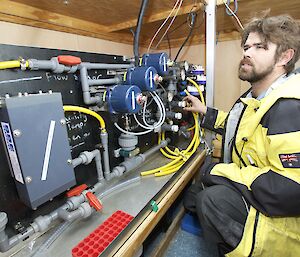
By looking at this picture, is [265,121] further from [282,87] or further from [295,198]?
[295,198]

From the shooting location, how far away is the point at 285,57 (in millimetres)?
928

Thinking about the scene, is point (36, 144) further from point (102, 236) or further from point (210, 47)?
point (210, 47)

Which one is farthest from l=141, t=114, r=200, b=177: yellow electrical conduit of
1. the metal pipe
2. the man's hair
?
the man's hair

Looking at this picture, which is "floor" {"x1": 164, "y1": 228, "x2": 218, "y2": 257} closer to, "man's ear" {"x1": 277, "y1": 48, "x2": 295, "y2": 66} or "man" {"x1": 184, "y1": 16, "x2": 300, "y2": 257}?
"man" {"x1": 184, "y1": 16, "x2": 300, "y2": 257}

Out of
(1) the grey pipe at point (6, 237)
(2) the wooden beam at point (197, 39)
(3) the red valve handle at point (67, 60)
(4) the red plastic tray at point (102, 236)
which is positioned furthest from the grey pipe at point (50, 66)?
(2) the wooden beam at point (197, 39)

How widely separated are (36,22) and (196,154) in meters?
1.10

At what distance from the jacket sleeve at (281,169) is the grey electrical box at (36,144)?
2.03 ft

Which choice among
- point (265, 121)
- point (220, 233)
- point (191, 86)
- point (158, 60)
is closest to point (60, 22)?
point (158, 60)

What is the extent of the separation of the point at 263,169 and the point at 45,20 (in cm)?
121

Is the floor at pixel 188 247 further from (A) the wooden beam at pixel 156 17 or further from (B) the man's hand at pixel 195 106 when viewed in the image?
(A) the wooden beam at pixel 156 17

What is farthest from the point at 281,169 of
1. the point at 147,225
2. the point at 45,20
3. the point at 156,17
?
the point at 45,20

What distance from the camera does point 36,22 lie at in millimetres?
1006

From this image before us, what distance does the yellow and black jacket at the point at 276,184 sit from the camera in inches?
23.9

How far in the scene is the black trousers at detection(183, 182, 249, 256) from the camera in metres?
0.69
